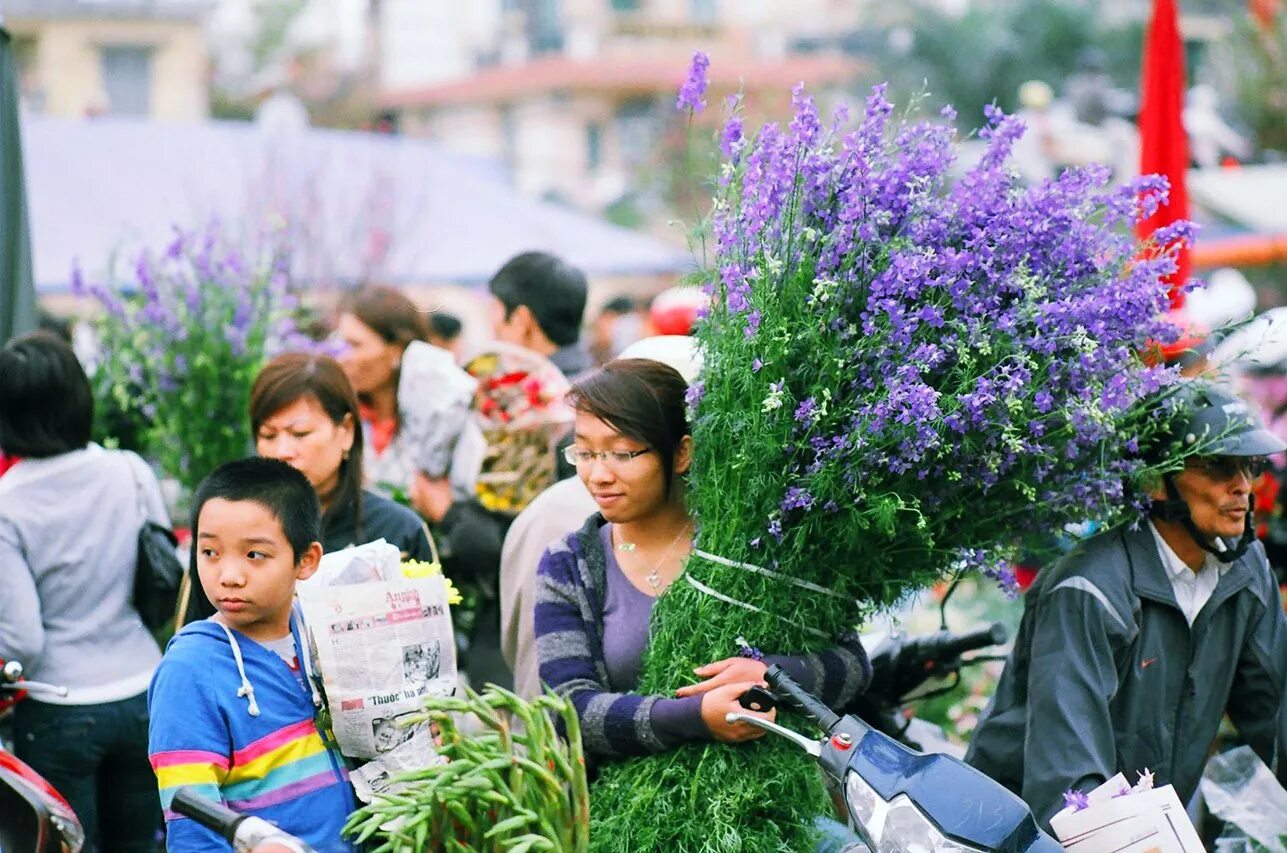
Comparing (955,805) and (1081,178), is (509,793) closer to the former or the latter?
(955,805)

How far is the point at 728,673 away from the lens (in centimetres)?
322

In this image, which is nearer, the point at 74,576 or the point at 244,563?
the point at 244,563

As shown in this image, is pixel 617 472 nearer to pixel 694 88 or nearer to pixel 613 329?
pixel 694 88

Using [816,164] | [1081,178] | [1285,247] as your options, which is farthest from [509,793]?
[1285,247]

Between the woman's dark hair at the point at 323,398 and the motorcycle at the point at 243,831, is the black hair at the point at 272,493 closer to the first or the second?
the motorcycle at the point at 243,831

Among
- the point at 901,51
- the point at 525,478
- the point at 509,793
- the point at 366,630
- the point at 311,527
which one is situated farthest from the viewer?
the point at 901,51

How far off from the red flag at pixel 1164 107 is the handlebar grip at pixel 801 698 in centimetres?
330

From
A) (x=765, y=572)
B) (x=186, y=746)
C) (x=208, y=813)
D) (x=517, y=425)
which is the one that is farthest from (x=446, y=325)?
(x=208, y=813)

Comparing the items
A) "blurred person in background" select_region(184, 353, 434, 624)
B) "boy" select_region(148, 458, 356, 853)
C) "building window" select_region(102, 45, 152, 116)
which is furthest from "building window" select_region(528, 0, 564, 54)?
"boy" select_region(148, 458, 356, 853)

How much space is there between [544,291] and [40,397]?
1.88 metres

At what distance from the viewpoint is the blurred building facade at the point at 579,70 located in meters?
39.3

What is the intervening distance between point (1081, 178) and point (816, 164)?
59 centimetres

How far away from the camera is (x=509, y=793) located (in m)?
2.68

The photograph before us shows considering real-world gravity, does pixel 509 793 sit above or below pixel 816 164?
below
